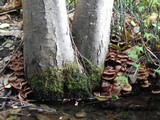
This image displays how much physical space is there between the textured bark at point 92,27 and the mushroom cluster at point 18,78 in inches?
24.2

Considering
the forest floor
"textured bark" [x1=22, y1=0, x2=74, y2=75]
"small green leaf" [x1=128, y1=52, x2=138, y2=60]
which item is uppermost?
"textured bark" [x1=22, y1=0, x2=74, y2=75]

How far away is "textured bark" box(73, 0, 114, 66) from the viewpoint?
11.3 feet

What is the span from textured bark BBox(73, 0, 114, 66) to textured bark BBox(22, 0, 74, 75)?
154 mm

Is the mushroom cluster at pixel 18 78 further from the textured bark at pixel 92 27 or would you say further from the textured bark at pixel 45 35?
the textured bark at pixel 92 27

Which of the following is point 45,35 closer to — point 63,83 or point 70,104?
point 63,83

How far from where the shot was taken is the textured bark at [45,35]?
3277 mm

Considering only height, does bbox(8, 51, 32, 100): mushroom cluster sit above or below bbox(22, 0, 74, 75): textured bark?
below

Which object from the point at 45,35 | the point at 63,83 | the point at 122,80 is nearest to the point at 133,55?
the point at 122,80

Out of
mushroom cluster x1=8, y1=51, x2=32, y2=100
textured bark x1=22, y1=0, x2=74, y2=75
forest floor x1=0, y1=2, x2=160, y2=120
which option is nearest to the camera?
textured bark x1=22, y1=0, x2=74, y2=75

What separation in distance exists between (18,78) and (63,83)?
0.47 metres

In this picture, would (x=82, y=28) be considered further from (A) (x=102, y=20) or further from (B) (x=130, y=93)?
(B) (x=130, y=93)

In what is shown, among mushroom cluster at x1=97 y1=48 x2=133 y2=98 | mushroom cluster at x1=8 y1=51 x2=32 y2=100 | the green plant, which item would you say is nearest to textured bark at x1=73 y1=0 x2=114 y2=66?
mushroom cluster at x1=97 y1=48 x2=133 y2=98

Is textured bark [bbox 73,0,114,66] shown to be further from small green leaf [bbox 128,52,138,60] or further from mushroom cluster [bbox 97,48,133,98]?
small green leaf [bbox 128,52,138,60]

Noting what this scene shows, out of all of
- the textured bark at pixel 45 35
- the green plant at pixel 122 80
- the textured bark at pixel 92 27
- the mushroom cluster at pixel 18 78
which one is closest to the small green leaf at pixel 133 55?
the green plant at pixel 122 80
